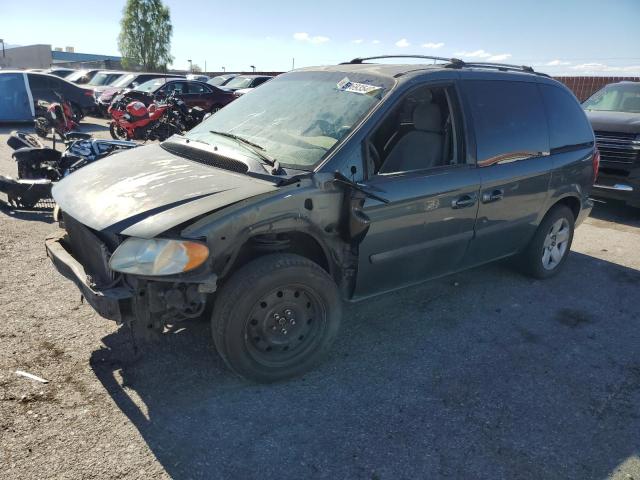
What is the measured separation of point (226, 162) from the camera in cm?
316

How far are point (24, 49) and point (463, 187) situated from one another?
253 ft

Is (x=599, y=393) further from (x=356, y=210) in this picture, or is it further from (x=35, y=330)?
(x=35, y=330)

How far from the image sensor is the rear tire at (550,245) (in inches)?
181

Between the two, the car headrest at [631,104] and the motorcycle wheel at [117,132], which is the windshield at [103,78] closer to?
the motorcycle wheel at [117,132]

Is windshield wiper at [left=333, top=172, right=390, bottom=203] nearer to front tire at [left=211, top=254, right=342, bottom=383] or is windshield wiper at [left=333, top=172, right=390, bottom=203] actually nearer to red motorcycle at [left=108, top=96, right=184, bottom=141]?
front tire at [left=211, top=254, right=342, bottom=383]

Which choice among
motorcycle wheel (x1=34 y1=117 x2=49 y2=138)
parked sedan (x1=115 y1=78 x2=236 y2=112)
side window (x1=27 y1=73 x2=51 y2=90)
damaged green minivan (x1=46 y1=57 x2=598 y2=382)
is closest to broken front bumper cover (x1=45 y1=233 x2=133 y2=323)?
damaged green minivan (x1=46 y1=57 x2=598 y2=382)

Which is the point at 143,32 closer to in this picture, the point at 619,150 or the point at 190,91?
the point at 190,91

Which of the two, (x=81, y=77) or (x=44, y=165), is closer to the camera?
(x=44, y=165)

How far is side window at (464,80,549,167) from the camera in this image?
→ 3768 mm

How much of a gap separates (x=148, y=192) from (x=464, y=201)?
219 cm

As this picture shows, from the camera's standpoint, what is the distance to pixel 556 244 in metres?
4.87

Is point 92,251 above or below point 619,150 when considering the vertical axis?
below

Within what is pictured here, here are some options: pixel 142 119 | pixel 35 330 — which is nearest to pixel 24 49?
pixel 142 119

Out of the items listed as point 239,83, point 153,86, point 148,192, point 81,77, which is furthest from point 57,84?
point 148,192
